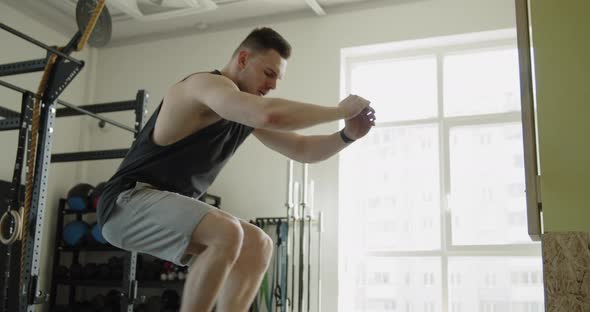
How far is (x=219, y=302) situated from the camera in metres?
2.16

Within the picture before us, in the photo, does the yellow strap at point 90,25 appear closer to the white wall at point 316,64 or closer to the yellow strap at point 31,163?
the yellow strap at point 31,163

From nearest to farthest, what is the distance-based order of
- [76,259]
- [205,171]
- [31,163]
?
[205,171]
[31,163]
[76,259]

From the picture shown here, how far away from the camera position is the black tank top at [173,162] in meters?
2.24

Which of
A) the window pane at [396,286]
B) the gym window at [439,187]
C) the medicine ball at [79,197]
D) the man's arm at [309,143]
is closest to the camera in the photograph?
the man's arm at [309,143]

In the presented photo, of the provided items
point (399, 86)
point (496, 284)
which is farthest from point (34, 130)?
point (496, 284)

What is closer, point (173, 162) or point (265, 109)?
point (265, 109)

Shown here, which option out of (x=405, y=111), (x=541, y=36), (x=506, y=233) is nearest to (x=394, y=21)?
(x=405, y=111)

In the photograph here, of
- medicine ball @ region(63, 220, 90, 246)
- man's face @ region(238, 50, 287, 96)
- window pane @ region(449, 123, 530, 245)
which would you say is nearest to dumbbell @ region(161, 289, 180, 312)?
medicine ball @ region(63, 220, 90, 246)

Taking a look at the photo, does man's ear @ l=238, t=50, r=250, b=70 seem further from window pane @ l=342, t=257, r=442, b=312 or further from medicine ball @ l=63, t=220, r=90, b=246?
medicine ball @ l=63, t=220, r=90, b=246

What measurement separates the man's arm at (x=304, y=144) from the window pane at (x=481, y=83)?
10.4ft

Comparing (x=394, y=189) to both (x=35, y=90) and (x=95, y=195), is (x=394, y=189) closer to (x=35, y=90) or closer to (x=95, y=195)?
(x=95, y=195)

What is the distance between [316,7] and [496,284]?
285 cm

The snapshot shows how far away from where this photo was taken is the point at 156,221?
2.08m

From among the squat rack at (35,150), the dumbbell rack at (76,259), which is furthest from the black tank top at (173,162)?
the dumbbell rack at (76,259)
